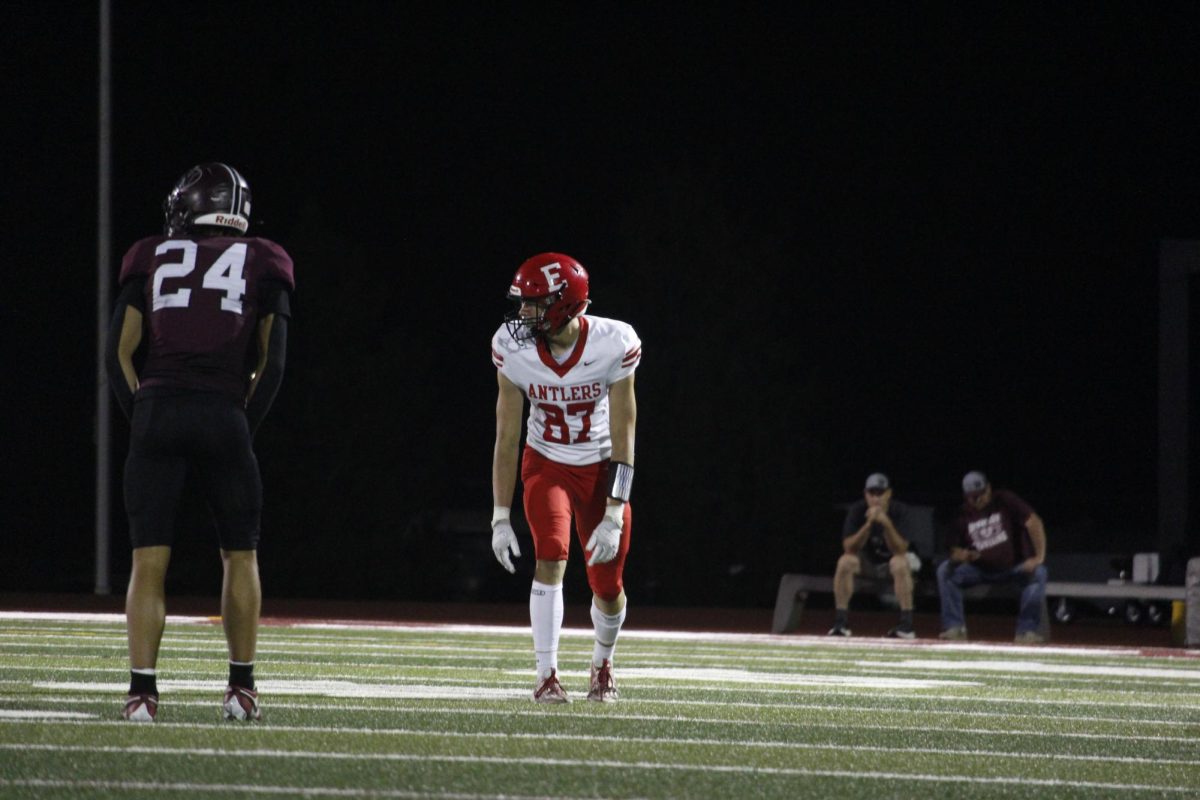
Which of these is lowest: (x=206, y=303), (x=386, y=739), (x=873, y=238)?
(x=386, y=739)

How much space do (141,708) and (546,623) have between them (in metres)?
1.93

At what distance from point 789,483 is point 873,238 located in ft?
38.5

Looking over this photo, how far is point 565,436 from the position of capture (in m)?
8.20

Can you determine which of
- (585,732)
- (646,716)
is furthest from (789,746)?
(646,716)

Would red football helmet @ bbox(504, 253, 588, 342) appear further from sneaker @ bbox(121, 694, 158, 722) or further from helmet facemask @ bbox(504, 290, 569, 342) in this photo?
sneaker @ bbox(121, 694, 158, 722)

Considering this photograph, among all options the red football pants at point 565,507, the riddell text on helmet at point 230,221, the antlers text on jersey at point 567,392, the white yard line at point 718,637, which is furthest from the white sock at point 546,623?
the white yard line at point 718,637

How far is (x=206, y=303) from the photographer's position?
668 cm

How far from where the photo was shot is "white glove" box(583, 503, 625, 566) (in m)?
8.05

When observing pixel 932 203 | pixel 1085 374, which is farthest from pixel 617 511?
pixel 1085 374

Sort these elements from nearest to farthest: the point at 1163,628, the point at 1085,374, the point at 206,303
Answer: the point at 206,303, the point at 1163,628, the point at 1085,374

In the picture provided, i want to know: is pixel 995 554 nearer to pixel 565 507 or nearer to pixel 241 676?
pixel 565 507

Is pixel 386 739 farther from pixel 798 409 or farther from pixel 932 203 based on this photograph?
pixel 932 203

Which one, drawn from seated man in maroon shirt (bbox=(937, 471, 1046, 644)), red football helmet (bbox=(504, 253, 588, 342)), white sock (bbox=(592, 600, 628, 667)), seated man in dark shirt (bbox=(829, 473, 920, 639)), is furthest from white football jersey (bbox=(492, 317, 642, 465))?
seated man in dark shirt (bbox=(829, 473, 920, 639))

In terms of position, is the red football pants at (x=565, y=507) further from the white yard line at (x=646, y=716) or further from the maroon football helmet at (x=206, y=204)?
the maroon football helmet at (x=206, y=204)
